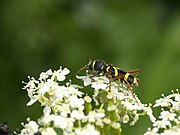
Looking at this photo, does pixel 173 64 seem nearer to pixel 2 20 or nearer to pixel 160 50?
pixel 160 50

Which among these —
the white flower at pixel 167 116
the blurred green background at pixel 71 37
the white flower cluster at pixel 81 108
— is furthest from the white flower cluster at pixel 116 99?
the blurred green background at pixel 71 37

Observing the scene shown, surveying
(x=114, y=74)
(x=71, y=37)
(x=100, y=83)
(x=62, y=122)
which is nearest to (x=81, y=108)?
(x=62, y=122)

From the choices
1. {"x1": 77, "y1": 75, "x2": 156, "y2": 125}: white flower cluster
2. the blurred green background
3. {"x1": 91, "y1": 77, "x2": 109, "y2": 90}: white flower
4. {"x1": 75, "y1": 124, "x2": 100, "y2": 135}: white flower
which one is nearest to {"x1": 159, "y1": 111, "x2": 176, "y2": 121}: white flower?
{"x1": 77, "y1": 75, "x2": 156, "y2": 125}: white flower cluster

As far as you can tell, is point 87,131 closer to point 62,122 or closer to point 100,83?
point 62,122

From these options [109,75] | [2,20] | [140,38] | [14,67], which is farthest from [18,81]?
[109,75]

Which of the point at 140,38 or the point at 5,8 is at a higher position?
the point at 5,8

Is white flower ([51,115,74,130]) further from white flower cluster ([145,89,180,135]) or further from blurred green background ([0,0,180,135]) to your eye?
blurred green background ([0,0,180,135])
